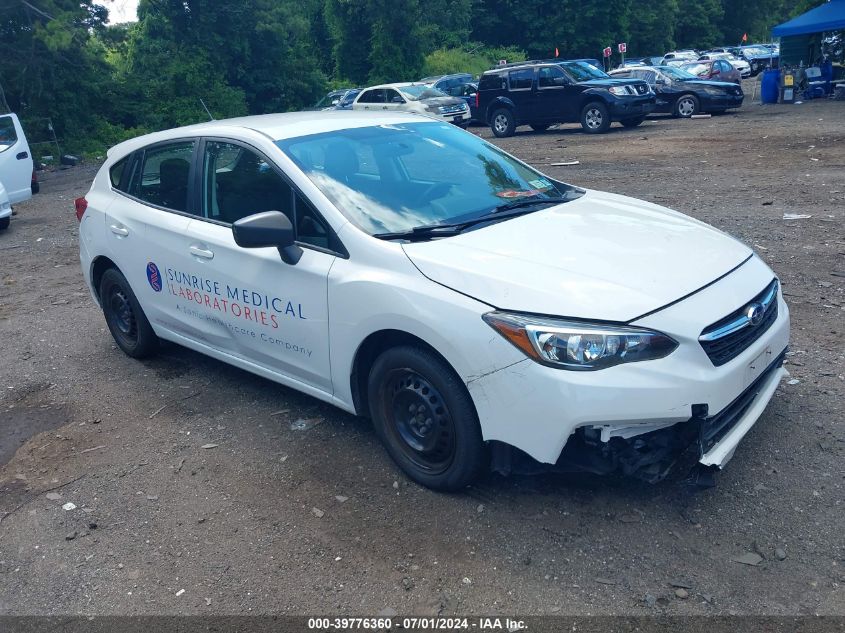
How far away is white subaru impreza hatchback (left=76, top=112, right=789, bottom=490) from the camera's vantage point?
3.28m

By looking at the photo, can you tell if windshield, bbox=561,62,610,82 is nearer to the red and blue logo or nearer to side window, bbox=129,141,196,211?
side window, bbox=129,141,196,211

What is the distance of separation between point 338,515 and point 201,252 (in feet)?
6.23

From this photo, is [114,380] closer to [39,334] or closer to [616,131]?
[39,334]

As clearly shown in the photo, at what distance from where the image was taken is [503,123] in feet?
76.1

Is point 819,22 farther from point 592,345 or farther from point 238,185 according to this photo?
point 592,345

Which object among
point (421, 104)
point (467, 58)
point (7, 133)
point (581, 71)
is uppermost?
point (467, 58)

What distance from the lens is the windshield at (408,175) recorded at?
4.20 m

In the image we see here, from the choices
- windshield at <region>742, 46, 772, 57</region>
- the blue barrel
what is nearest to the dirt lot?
the blue barrel

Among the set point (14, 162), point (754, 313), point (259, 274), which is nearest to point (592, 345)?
point (754, 313)

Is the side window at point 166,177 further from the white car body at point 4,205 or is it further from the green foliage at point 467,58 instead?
the green foliage at point 467,58

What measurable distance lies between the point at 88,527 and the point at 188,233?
185 cm

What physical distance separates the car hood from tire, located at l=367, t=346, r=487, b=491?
0.42 metres

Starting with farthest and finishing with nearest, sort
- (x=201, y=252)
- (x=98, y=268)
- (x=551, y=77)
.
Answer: (x=551, y=77) < (x=98, y=268) < (x=201, y=252)

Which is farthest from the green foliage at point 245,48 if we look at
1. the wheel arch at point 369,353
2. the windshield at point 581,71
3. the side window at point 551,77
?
the wheel arch at point 369,353
